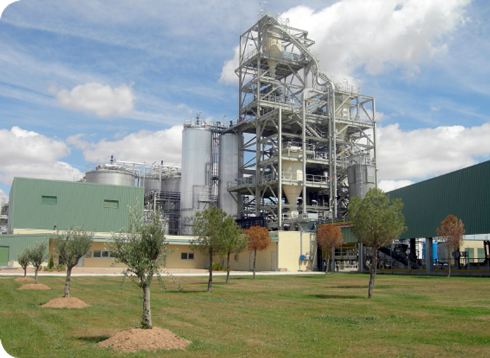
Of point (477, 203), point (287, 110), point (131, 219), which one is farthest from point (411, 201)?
point (131, 219)

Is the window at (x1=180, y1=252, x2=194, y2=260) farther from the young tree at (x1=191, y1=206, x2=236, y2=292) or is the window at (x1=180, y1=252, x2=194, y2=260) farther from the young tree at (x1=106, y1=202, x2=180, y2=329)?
the young tree at (x1=106, y1=202, x2=180, y2=329)

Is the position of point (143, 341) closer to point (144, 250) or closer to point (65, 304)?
point (144, 250)

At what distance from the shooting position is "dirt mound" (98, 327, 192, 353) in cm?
1105

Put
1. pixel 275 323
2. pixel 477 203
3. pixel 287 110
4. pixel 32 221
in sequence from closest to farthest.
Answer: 1. pixel 275 323
2. pixel 477 203
3. pixel 32 221
4. pixel 287 110

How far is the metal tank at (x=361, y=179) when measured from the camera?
58.9 m

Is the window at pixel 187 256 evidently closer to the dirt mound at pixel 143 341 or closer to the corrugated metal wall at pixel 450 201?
the corrugated metal wall at pixel 450 201

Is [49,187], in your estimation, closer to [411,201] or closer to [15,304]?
[15,304]

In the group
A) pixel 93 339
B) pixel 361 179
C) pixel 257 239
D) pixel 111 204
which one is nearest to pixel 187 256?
pixel 111 204

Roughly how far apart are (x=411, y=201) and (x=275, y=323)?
124 ft

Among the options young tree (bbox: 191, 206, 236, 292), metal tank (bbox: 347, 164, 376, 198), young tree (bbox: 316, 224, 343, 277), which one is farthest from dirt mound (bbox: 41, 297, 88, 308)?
metal tank (bbox: 347, 164, 376, 198)

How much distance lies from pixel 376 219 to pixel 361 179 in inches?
1439

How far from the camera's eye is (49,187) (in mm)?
54188

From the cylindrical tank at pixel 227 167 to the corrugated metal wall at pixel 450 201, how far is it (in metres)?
26.5

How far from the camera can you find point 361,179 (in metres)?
59.1
